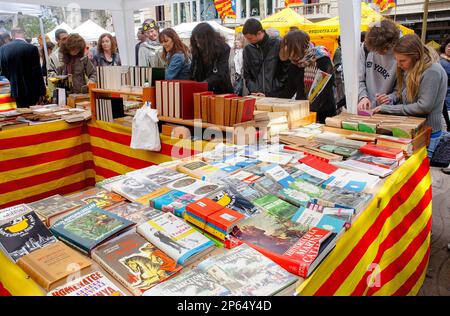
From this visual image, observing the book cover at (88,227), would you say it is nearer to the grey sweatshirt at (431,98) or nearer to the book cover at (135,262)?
the book cover at (135,262)

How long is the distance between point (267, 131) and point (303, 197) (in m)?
1.06

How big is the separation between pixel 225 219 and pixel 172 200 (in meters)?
0.35

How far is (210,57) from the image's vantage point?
12.3 feet

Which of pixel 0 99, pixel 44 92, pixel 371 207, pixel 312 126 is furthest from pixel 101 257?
pixel 0 99

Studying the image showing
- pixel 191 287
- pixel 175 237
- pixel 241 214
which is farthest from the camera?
pixel 241 214

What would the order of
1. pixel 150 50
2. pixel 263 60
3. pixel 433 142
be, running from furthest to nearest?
pixel 150 50 → pixel 263 60 → pixel 433 142

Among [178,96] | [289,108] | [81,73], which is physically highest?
[81,73]

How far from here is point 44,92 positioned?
532 cm

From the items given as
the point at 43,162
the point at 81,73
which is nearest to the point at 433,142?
the point at 43,162

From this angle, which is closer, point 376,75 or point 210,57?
point 376,75

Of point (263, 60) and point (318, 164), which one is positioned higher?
point (263, 60)

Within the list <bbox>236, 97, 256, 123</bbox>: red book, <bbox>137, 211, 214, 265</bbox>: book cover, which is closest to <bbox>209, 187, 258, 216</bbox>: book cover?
<bbox>137, 211, 214, 265</bbox>: book cover

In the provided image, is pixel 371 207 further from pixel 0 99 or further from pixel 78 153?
pixel 0 99

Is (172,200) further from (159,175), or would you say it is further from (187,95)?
(187,95)
